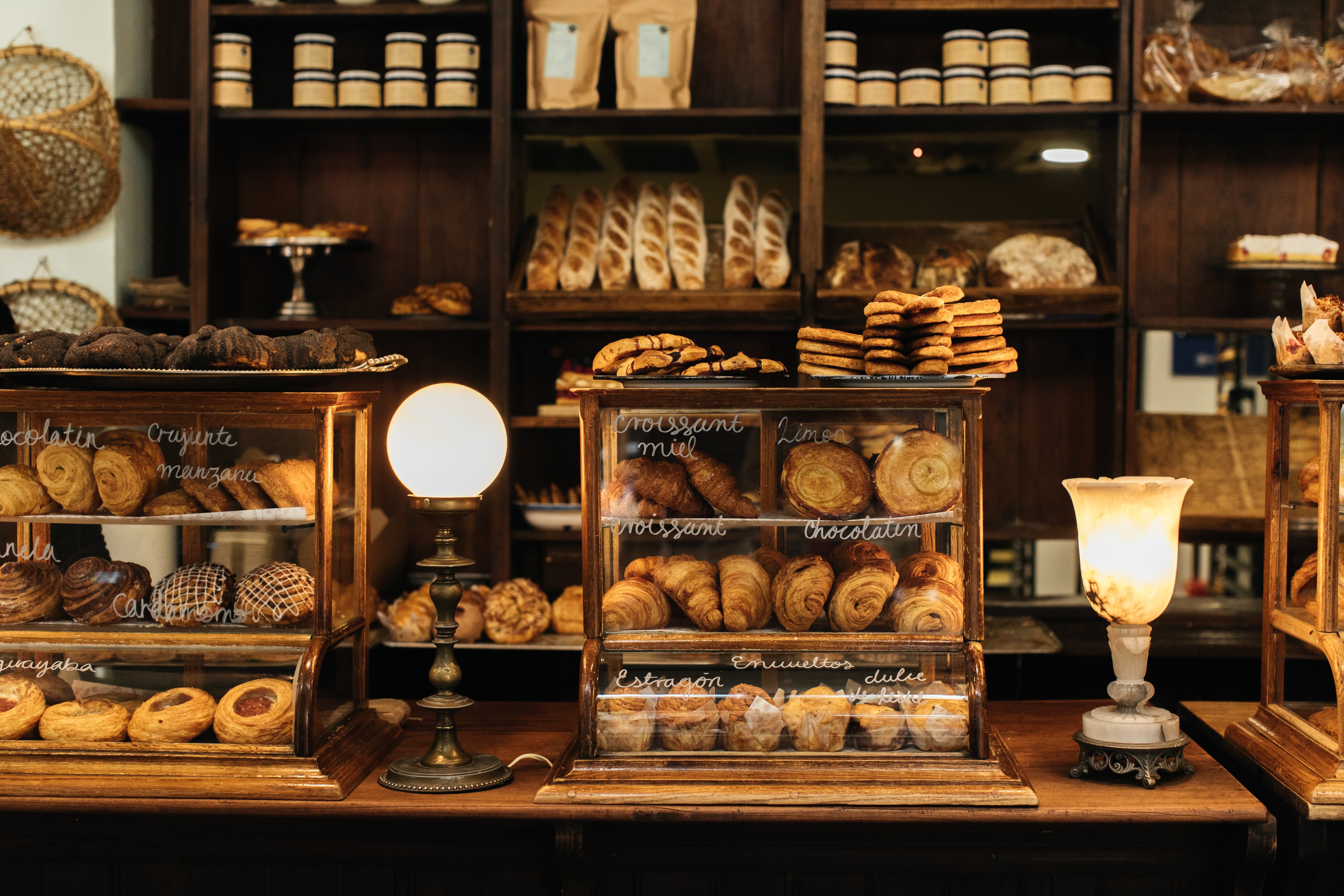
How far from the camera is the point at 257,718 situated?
6.53 ft

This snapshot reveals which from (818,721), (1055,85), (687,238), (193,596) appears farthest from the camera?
(687,238)

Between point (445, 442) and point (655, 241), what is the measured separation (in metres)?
1.50

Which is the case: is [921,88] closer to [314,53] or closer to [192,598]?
[314,53]

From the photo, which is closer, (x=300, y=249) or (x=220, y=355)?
(x=220, y=355)

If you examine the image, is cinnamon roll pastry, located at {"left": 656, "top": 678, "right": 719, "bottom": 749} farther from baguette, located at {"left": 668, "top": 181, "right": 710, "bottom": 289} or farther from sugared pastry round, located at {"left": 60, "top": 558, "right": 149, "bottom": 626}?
baguette, located at {"left": 668, "top": 181, "right": 710, "bottom": 289}

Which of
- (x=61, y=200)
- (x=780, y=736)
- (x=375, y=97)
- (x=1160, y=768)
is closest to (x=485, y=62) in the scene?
(x=375, y=97)

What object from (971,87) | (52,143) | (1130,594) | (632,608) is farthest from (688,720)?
(52,143)

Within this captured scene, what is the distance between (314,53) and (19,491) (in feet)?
5.97

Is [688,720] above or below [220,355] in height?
below

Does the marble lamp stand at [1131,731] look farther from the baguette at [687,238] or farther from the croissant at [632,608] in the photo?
the baguette at [687,238]

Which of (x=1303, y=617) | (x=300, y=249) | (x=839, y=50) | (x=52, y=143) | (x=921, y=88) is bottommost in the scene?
(x=1303, y=617)

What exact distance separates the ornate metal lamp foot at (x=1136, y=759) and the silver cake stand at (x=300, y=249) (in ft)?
7.98

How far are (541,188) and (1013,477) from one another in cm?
355

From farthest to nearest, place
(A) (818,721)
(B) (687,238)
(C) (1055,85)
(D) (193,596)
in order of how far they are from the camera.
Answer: (B) (687,238) < (C) (1055,85) < (D) (193,596) < (A) (818,721)
